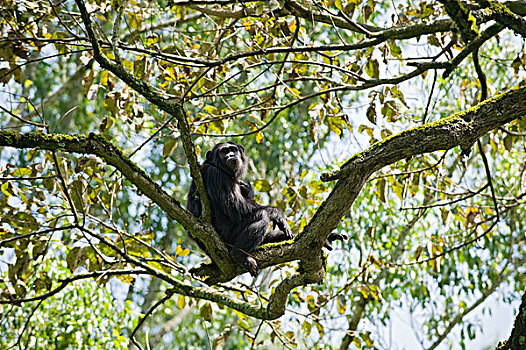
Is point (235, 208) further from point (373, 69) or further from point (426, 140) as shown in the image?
point (426, 140)

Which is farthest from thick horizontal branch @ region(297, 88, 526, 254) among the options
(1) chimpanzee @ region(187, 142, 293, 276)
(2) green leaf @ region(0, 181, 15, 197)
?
(2) green leaf @ region(0, 181, 15, 197)

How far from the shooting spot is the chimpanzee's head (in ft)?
19.1

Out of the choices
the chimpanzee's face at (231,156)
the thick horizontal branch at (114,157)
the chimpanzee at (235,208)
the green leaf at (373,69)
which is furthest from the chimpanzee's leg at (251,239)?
the green leaf at (373,69)

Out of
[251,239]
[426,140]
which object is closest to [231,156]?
[251,239]

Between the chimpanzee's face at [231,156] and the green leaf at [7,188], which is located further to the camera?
the chimpanzee's face at [231,156]

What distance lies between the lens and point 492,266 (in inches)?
445

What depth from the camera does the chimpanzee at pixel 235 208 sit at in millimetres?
5191

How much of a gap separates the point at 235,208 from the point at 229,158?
1.87 feet

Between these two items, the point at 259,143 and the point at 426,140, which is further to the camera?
the point at 259,143

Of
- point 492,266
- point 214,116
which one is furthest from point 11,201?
point 492,266

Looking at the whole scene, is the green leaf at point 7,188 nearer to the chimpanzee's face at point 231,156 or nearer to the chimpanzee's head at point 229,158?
the chimpanzee's head at point 229,158

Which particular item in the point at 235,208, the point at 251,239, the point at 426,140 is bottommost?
the point at 426,140

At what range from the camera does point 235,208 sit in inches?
219

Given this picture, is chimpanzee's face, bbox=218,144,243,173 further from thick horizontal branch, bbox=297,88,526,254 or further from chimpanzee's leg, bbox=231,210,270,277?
thick horizontal branch, bbox=297,88,526,254
